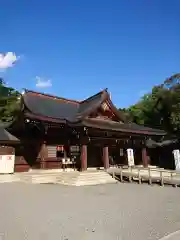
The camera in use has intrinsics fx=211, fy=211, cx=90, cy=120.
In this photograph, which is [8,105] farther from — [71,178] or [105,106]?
[71,178]

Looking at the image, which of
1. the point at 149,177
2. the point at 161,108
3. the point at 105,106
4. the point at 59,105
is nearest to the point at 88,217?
the point at 149,177

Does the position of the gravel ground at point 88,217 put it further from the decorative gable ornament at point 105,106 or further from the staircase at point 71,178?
the decorative gable ornament at point 105,106

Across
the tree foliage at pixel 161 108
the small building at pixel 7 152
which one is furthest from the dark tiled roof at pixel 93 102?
the tree foliage at pixel 161 108

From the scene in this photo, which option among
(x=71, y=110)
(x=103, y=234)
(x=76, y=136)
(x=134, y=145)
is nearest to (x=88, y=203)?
(x=103, y=234)

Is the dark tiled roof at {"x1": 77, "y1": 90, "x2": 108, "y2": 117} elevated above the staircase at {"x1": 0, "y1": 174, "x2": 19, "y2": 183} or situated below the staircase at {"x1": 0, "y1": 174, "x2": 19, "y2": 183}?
above

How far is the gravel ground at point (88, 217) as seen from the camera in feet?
16.5

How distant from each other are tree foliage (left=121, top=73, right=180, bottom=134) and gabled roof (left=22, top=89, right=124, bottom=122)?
1082 cm

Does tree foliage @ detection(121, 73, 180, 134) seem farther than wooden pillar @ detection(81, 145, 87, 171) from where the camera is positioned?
Yes

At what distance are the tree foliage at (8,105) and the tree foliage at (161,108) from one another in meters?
20.6

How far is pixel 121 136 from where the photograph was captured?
66.0 ft

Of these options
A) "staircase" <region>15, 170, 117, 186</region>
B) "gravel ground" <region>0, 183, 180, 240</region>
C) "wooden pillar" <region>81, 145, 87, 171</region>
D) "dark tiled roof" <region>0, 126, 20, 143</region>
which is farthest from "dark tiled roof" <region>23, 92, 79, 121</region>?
"gravel ground" <region>0, 183, 180, 240</region>

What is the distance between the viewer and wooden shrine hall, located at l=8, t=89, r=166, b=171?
16.7m

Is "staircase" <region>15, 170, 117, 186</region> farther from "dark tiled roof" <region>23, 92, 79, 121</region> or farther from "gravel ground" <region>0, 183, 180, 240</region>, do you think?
"dark tiled roof" <region>23, 92, 79, 121</region>

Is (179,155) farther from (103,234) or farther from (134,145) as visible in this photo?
(103,234)
